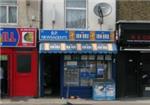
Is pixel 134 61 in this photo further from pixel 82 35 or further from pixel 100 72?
pixel 82 35

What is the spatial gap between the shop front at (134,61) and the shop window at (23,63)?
169 inches

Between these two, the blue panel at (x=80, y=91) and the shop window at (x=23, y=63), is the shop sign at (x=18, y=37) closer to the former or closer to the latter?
the shop window at (x=23, y=63)

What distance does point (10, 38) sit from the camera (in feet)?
73.9

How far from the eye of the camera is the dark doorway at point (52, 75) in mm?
24000

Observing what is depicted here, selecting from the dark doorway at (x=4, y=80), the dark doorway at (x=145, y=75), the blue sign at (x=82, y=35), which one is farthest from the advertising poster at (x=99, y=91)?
the dark doorway at (x=4, y=80)

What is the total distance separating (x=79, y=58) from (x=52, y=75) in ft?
6.57

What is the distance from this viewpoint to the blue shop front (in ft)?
74.0

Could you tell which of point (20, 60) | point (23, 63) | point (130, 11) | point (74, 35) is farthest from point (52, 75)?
point (130, 11)

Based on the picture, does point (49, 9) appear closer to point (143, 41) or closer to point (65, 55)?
point (65, 55)

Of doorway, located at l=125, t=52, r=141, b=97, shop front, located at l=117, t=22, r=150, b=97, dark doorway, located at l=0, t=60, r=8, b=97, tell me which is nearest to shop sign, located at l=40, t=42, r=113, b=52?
shop front, located at l=117, t=22, r=150, b=97

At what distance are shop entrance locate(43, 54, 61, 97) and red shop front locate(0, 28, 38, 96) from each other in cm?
127

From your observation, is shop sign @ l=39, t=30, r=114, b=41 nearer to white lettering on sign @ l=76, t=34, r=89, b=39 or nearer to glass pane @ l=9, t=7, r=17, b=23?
white lettering on sign @ l=76, t=34, r=89, b=39

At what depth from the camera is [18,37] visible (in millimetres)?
22594

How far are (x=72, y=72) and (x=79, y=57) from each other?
2.61 ft
